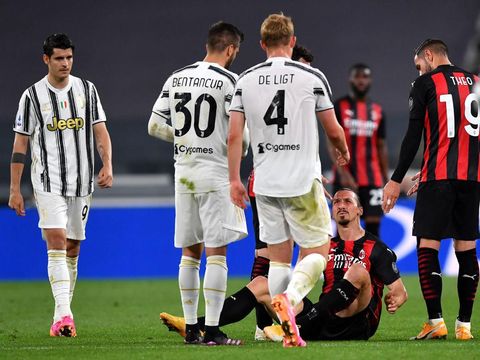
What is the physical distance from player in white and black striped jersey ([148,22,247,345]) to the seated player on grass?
32 cm

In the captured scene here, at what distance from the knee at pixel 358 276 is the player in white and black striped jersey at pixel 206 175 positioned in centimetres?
66

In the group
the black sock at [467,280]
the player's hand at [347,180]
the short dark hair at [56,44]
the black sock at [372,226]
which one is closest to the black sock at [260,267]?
the black sock at [467,280]

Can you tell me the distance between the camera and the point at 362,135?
38.1 feet

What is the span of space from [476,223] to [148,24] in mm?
11859

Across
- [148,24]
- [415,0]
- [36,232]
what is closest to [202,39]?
[148,24]

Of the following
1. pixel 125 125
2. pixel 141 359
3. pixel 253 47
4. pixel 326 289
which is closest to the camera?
pixel 141 359

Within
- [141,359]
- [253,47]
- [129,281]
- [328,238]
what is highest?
[253,47]

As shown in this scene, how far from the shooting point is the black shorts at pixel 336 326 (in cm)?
645

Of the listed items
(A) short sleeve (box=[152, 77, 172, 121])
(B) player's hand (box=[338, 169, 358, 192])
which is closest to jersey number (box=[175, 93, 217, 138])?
(A) short sleeve (box=[152, 77, 172, 121])

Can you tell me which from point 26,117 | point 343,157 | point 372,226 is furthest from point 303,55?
point 372,226

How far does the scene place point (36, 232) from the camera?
13.2 metres

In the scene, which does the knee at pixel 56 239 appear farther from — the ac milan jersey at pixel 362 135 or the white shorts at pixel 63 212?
the ac milan jersey at pixel 362 135

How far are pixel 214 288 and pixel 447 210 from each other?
1.51m

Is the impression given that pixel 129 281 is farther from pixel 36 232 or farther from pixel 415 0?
pixel 415 0
